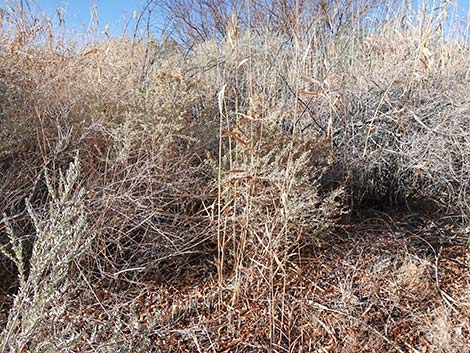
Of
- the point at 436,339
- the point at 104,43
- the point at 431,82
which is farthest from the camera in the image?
the point at 104,43

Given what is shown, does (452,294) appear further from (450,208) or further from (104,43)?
(104,43)

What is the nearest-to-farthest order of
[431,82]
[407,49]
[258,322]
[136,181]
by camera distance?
[258,322], [136,181], [431,82], [407,49]

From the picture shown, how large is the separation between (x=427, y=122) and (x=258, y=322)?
1.45 metres

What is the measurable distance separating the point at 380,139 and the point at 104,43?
2.23m

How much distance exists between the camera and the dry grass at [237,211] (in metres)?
1.37

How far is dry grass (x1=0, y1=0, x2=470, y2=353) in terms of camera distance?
1369 mm

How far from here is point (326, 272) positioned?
1.66 metres

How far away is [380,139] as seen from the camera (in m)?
2.23

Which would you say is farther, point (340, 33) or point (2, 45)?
point (340, 33)

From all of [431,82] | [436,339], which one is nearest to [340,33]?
[431,82]

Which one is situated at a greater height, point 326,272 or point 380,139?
point 380,139

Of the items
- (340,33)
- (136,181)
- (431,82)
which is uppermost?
(340,33)

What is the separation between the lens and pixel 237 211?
5.60 ft

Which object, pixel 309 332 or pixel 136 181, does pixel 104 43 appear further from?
pixel 309 332
